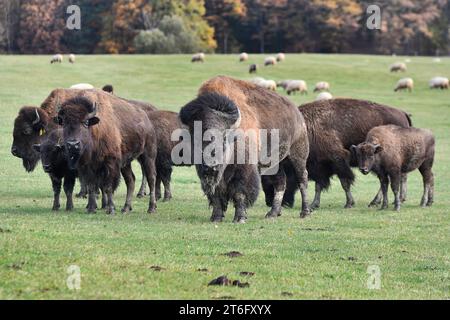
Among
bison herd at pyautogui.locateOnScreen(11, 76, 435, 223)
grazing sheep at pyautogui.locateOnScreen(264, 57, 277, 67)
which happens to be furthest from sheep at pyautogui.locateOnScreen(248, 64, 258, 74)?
bison herd at pyautogui.locateOnScreen(11, 76, 435, 223)

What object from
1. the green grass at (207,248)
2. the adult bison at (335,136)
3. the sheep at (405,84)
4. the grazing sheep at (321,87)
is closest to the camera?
the green grass at (207,248)

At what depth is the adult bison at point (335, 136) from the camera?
1964cm

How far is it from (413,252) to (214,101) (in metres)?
4.30

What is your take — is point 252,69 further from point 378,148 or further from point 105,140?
point 105,140

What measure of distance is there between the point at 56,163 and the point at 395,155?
7466mm

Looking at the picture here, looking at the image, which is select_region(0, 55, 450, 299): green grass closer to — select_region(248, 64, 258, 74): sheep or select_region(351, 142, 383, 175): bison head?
select_region(351, 142, 383, 175): bison head

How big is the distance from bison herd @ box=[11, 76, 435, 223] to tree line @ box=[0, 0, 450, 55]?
5981 centimetres

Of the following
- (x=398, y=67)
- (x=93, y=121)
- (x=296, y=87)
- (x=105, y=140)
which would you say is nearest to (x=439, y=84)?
(x=398, y=67)

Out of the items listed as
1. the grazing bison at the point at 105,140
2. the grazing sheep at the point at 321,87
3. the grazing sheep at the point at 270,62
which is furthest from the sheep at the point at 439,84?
the grazing bison at the point at 105,140

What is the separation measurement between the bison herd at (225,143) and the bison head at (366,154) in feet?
0.07

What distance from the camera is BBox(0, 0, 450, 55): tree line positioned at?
267 feet

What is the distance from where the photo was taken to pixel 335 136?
19.9 metres

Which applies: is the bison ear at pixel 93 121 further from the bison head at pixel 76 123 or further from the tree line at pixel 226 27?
the tree line at pixel 226 27
